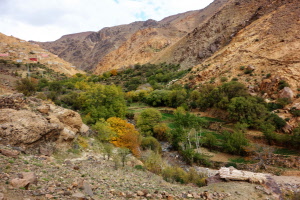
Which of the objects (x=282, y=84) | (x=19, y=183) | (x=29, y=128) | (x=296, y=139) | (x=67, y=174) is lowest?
(x=296, y=139)

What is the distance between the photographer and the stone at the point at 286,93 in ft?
82.3

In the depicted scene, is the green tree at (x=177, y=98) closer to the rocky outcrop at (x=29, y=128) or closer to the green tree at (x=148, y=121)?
the green tree at (x=148, y=121)

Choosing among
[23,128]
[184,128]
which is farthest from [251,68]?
[23,128]

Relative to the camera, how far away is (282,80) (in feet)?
91.0

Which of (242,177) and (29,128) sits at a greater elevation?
(29,128)

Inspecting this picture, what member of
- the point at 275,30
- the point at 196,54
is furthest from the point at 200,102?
the point at 196,54

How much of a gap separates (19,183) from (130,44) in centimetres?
11345

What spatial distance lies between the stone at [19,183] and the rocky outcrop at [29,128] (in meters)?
4.85

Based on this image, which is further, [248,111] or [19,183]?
[248,111]

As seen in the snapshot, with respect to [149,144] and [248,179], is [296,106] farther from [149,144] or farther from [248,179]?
[149,144]

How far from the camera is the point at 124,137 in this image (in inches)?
762

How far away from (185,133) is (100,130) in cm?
1011

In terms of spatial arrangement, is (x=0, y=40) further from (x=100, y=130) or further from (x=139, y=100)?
(x=100, y=130)

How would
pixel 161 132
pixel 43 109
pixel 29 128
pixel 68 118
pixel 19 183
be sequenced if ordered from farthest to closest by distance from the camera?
1. pixel 161 132
2. pixel 68 118
3. pixel 43 109
4. pixel 29 128
5. pixel 19 183
